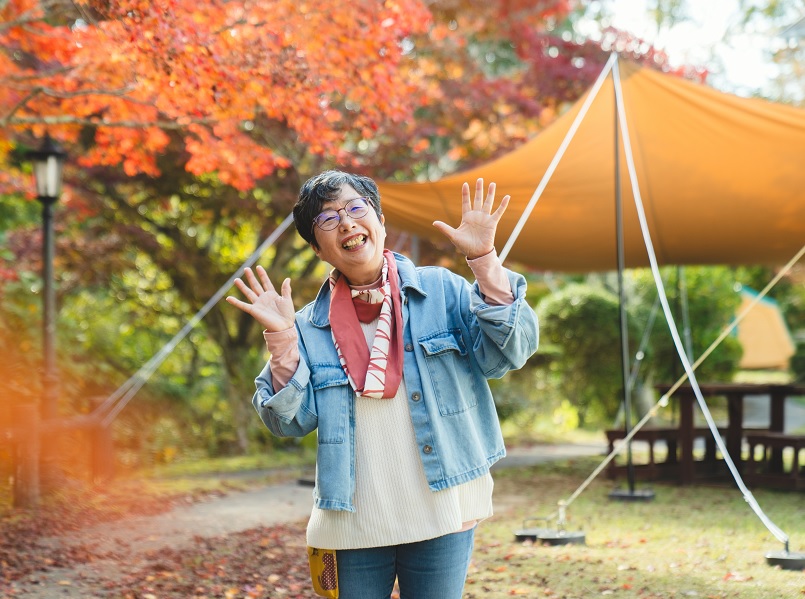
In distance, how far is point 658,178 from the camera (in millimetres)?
6141

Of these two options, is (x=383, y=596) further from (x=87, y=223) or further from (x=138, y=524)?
(x=87, y=223)

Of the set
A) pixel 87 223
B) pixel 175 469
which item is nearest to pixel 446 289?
pixel 175 469

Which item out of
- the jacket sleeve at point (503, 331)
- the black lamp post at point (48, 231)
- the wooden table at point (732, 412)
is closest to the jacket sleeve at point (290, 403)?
the jacket sleeve at point (503, 331)

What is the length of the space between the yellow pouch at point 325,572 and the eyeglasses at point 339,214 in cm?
64

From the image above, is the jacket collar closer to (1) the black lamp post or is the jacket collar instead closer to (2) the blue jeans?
(2) the blue jeans

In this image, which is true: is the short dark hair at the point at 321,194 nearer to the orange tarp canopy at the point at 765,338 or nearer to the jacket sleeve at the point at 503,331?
the jacket sleeve at the point at 503,331

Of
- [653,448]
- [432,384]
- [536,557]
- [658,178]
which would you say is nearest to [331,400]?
[432,384]

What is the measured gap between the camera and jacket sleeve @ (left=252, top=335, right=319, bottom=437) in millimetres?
1661

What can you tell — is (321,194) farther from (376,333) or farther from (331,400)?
(331,400)

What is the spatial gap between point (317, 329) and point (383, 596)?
54 centimetres

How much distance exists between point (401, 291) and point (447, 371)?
19cm

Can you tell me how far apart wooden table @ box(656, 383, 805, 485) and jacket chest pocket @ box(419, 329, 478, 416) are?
4965 millimetres

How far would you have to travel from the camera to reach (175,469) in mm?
7457

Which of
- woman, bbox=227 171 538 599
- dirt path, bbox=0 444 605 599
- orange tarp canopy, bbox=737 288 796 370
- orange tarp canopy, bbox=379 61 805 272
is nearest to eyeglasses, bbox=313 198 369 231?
woman, bbox=227 171 538 599
